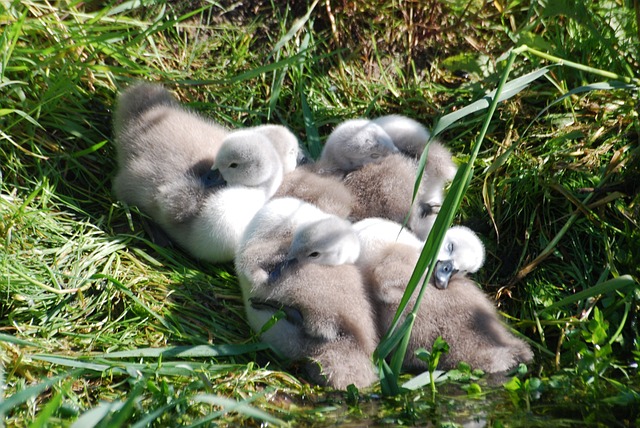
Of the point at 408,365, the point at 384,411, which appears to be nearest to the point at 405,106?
the point at 408,365

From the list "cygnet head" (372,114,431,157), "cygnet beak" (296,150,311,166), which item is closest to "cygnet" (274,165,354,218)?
"cygnet beak" (296,150,311,166)

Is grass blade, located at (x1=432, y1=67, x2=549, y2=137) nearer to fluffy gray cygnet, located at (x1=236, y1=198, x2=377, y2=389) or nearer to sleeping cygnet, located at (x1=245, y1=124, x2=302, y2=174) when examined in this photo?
fluffy gray cygnet, located at (x1=236, y1=198, x2=377, y2=389)

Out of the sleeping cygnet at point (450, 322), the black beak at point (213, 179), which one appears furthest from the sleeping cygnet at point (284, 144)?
the sleeping cygnet at point (450, 322)

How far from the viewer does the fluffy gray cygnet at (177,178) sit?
4.35m

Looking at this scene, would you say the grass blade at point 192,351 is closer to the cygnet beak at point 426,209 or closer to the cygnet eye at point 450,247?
the cygnet eye at point 450,247

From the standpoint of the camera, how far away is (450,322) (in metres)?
3.80

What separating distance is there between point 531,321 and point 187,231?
1811mm

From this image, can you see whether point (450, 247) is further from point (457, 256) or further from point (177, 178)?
point (177, 178)

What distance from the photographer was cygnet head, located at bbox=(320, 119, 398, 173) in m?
4.53

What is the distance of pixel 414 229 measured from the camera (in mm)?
4449

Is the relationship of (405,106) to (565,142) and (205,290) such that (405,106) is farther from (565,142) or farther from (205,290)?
(205,290)

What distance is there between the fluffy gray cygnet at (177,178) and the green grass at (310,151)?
0.14 metres

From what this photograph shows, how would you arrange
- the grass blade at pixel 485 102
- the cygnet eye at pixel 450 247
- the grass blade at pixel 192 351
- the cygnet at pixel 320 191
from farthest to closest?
1. the cygnet at pixel 320 191
2. the cygnet eye at pixel 450 247
3. the grass blade at pixel 192 351
4. the grass blade at pixel 485 102

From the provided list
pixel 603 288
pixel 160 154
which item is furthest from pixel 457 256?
pixel 160 154
